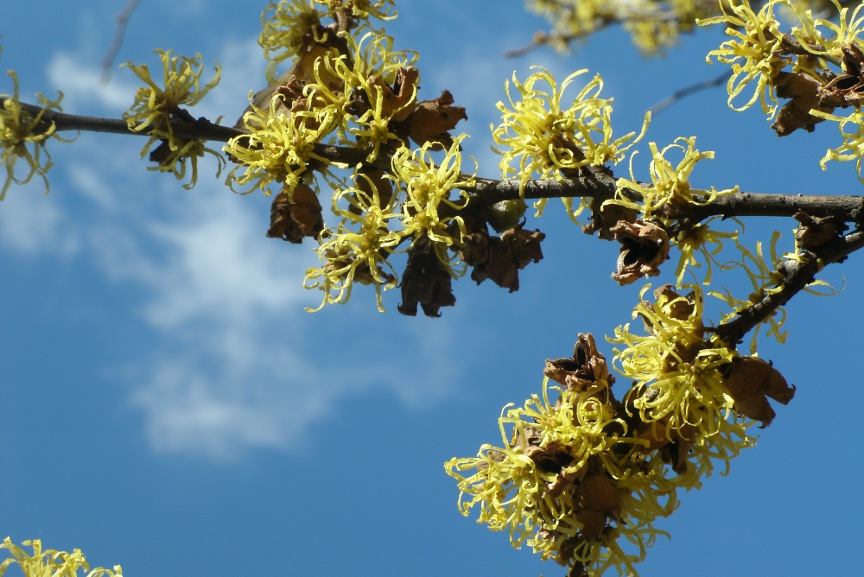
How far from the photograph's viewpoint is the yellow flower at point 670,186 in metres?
2.32

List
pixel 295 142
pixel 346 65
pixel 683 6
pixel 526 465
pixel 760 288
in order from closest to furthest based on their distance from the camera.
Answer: pixel 760 288 → pixel 526 465 → pixel 295 142 → pixel 346 65 → pixel 683 6

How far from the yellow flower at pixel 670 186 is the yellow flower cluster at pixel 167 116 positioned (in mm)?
1222

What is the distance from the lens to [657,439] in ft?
8.01

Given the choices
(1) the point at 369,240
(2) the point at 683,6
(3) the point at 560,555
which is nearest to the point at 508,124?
A: (1) the point at 369,240

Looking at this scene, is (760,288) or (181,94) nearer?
(760,288)

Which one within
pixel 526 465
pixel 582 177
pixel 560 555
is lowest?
pixel 560 555

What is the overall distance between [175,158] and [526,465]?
1304 mm

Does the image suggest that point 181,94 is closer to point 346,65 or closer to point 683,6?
point 346,65

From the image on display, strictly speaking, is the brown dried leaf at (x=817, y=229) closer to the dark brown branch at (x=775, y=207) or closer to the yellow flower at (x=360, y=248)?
the dark brown branch at (x=775, y=207)

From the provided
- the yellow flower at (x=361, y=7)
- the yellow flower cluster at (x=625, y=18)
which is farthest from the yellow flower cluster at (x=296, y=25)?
the yellow flower cluster at (x=625, y=18)

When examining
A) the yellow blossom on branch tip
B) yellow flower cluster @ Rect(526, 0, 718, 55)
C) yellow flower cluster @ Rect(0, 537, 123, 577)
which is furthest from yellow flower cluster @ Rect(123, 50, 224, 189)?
yellow flower cluster @ Rect(526, 0, 718, 55)

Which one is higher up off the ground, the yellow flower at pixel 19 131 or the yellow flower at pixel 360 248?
the yellow flower at pixel 19 131

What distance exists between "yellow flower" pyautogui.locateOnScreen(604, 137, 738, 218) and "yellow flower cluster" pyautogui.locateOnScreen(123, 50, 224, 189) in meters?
1.22

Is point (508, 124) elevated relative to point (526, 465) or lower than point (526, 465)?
elevated
